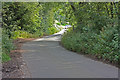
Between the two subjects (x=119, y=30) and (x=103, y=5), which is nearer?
(x=119, y=30)

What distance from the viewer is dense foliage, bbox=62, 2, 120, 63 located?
30.2ft

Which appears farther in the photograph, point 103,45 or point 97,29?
point 97,29

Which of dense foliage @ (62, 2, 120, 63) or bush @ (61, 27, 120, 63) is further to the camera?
dense foliage @ (62, 2, 120, 63)

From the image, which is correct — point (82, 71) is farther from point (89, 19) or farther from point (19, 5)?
point (19, 5)

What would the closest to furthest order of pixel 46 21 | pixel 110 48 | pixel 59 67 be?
pixel 59 67 → pixel 110 48 → pixel 46 21

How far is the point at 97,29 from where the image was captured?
12.8 metres

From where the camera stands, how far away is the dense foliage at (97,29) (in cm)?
920

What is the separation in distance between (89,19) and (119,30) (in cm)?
496

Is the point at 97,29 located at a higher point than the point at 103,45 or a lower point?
higher

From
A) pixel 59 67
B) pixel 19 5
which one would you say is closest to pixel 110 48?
pixel 59 67

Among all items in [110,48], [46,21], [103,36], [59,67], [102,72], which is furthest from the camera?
[46,21]

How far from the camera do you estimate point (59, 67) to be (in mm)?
8305

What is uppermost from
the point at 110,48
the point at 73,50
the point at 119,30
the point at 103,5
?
the point at 103,5

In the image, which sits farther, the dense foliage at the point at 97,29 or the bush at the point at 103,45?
the dense foliage at the point at 97,29
